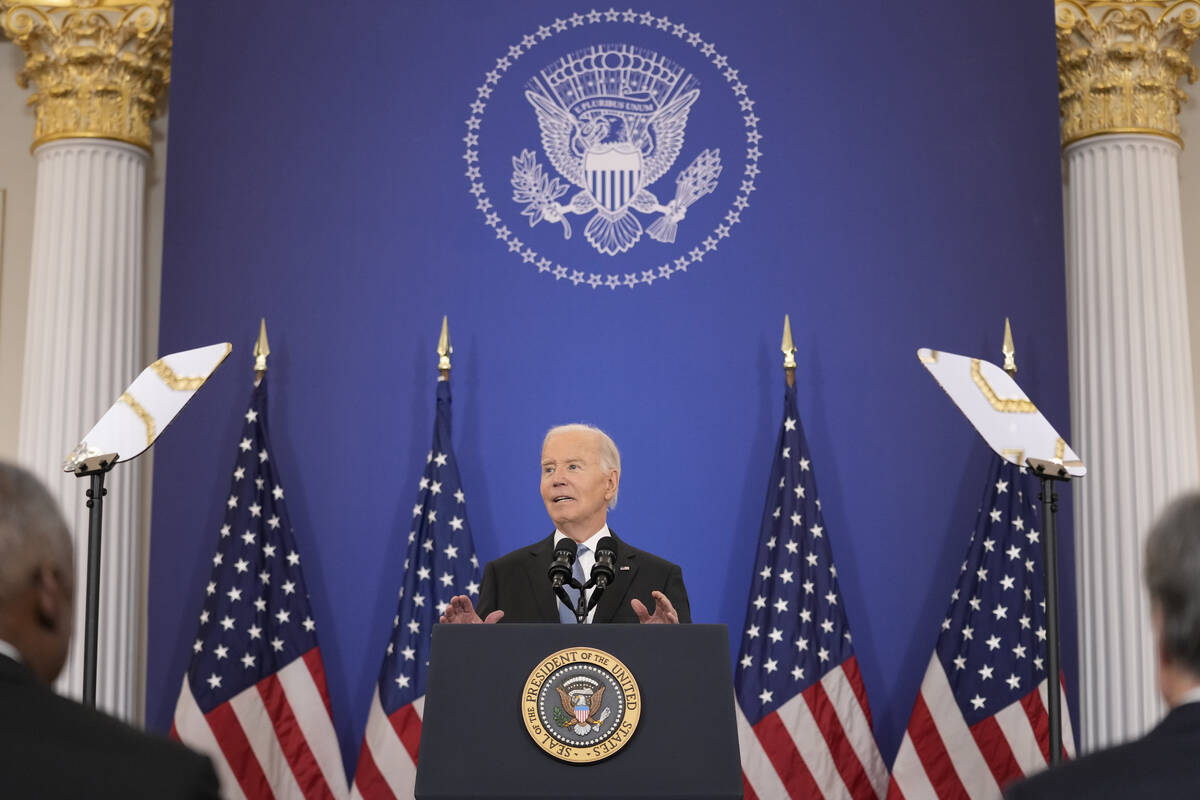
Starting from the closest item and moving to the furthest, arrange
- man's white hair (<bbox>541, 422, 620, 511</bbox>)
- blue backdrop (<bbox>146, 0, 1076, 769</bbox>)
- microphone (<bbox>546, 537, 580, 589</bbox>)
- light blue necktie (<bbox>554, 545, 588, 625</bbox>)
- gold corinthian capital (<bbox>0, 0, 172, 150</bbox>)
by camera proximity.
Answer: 1. microphone (<bbox>546, 537, 580, 589</bbox>)
2. light blue necktie (<bbox>554, 545, 588, 625</bbox>)
3. man's white hair (<bbox>541, 422, 620, 511</bbox>)
4. blue backdrop (<bbox>146, 0, 1076, 769</bbox>)
5. gold corinthian capital (<bbox>0, 0, 172, 150</bbox>)

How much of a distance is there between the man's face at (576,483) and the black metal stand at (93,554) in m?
1.32

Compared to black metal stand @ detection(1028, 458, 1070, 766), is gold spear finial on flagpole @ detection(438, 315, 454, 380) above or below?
above

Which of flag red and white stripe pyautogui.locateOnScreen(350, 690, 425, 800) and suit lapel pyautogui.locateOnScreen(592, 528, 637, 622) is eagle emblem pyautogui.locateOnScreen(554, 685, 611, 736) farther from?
flag red and white stripe pyautogui.locateOnScreen(350, 690, 425, 800)

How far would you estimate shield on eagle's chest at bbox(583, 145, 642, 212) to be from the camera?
571 cm

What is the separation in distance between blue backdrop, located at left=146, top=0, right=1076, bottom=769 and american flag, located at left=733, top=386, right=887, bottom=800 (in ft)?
0.91

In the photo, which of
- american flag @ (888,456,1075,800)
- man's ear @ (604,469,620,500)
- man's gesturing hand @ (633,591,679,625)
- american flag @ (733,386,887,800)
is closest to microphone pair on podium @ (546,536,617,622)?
man's gesturing hand @ (633,591,679,625)

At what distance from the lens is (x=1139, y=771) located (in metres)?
1.34

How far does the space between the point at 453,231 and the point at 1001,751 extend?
3080 mm

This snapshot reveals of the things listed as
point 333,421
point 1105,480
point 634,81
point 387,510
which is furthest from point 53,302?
point 1105,480

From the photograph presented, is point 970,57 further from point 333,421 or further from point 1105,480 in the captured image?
point 333,421

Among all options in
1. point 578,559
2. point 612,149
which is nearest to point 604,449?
point 578,559

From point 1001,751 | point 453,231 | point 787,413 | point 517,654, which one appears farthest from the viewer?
point 453,231

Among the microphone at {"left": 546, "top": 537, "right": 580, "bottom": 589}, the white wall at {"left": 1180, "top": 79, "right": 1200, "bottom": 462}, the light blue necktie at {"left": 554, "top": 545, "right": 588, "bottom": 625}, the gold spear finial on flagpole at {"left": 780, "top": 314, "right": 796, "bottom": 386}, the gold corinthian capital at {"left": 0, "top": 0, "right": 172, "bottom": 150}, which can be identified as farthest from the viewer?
the white wall at {"left": 1180, "top": 79, "right": 1200, "bottom": 462}

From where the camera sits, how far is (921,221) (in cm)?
568
